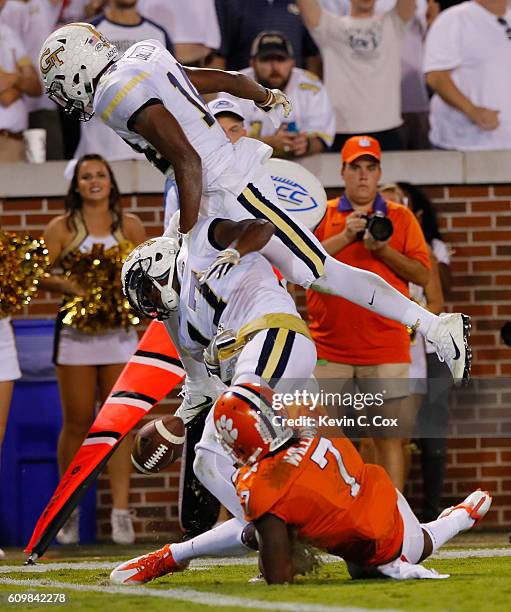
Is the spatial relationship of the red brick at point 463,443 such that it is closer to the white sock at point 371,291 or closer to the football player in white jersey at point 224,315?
the white sock at point 371,291

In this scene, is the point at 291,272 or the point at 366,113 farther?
the point at 366,113

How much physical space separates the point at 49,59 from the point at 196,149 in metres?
0.70

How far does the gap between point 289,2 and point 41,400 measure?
119 inches

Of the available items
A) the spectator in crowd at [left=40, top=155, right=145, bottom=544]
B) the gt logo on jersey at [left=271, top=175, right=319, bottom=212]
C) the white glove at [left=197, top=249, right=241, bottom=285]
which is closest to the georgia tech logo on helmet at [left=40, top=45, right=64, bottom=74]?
the white glove at [left=197, top=249, right=241, bottom=285]

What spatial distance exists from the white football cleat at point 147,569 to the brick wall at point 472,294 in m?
3.43

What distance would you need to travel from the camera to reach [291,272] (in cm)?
564

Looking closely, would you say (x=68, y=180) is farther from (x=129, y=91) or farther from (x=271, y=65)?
(x=129, y=91)

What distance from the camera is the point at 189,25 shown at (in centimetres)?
908

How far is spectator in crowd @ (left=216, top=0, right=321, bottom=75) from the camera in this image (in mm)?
9031

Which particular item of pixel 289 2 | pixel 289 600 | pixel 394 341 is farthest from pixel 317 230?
pixel 289 600

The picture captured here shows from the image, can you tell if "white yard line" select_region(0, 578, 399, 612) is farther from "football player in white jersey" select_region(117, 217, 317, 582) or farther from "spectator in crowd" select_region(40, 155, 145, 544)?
"spectator in crowd" select_region(40, 155, 145, 544)

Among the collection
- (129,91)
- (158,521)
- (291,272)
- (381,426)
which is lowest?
(158,521)

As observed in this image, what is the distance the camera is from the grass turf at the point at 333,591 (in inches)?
164

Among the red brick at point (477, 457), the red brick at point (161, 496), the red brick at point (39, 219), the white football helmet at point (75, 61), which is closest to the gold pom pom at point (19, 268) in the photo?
the red brick at point (39, 219)
